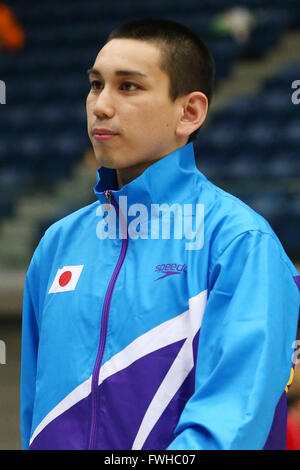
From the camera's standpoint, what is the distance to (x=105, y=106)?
140 centimetres

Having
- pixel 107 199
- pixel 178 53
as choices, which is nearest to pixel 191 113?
pixel 178 53

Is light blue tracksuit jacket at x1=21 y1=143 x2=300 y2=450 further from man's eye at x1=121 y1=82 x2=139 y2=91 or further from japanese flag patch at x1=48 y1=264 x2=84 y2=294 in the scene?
man's eye at x1=121 y1=82 x2=139 y2=91

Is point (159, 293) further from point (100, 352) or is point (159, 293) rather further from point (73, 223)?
point (73, 223)

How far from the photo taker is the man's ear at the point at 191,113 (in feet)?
4.94

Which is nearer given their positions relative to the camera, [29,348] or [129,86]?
[129,86]

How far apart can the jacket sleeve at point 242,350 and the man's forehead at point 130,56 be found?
0.39 meters

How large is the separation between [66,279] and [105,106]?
1.13ft

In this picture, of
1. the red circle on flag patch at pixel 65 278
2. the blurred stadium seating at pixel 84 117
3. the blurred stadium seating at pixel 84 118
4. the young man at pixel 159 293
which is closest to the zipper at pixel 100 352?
the young man at pixel 159 293

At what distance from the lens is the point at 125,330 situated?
1.35m

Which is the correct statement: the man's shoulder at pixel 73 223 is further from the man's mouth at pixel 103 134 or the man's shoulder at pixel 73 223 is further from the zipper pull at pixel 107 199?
the man's mouth at pixel 103 134

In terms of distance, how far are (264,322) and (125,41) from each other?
2.03 ft

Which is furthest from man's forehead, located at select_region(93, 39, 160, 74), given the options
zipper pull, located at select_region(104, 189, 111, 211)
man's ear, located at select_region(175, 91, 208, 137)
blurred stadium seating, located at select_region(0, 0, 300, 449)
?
blurred stadium seating, located at select_region(0, 0, 300, 449)

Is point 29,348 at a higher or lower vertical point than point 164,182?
lower
